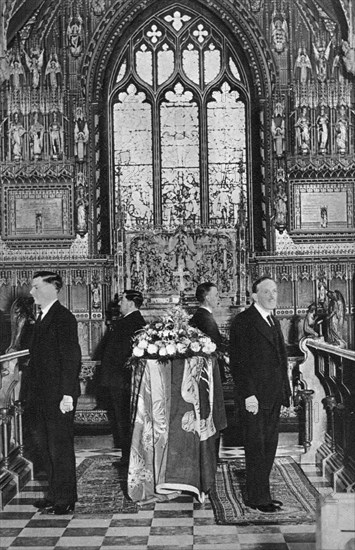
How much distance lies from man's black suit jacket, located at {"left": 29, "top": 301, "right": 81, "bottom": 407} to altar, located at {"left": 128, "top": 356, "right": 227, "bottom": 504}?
1.98ft

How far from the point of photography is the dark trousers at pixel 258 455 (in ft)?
21.5

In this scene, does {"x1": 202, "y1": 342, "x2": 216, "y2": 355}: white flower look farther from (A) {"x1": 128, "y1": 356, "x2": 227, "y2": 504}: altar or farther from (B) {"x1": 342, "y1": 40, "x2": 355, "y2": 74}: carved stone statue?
(B) {"x1": 342, "y1": 40, "x2": 355, "y2": 74}: carved stone statue

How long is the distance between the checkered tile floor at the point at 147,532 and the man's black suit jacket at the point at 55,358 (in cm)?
87

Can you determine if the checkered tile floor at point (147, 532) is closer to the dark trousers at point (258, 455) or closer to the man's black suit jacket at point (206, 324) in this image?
the dark trousers at point (258, 455)

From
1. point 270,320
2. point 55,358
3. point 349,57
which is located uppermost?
point 349,57

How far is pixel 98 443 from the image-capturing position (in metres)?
9.99

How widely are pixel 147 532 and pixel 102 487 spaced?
160 centimetres

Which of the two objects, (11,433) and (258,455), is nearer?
(258,455)

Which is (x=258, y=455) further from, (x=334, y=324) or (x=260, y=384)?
(x=334, y=324)

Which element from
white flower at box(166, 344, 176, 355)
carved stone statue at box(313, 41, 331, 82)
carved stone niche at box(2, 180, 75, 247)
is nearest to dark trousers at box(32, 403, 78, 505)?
white flower at box(166, 344, 176, 355)

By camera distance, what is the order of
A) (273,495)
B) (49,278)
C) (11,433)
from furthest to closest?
1. (11,433)
2. (273,495)
3. (49,278)

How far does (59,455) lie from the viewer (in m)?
6.60

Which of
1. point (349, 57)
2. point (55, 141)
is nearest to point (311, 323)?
point (349, 57)

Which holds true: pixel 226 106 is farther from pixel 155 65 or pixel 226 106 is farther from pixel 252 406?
pixel 252 406
